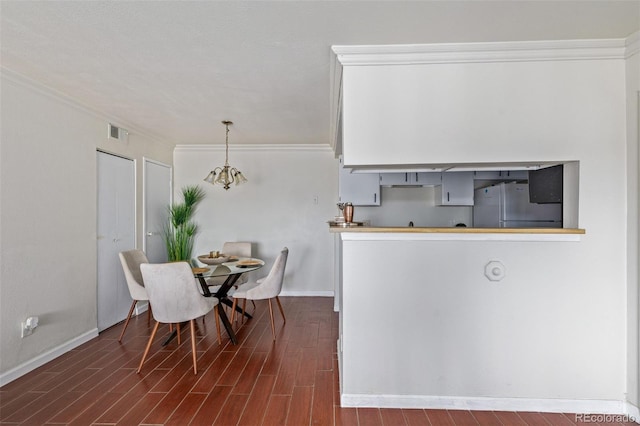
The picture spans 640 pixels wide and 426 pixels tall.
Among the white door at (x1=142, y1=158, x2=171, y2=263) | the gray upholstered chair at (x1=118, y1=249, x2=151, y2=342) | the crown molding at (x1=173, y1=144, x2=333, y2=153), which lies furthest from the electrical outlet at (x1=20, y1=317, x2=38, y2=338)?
the crown molding at (x1=173, y1=144, x2=333, y2=153)

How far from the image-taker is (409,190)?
4438mm

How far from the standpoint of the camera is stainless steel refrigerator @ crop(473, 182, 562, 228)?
2.89m

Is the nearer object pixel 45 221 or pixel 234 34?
pixel 234 34

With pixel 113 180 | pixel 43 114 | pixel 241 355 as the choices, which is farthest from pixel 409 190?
pixel 43 114

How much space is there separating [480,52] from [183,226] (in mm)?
4156

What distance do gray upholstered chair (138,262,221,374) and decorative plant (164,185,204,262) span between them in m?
2.00

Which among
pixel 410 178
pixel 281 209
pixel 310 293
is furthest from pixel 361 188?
pixel 310 293

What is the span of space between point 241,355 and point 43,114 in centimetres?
272

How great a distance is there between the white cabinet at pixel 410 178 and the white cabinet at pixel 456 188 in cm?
12

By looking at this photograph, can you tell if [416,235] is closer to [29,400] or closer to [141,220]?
[29,400]

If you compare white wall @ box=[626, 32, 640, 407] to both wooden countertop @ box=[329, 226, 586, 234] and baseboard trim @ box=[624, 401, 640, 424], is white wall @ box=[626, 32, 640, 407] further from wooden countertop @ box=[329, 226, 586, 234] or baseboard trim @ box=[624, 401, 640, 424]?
wooden countertop @ box=[329, 226, 586, 234]

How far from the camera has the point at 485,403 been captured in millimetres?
1943

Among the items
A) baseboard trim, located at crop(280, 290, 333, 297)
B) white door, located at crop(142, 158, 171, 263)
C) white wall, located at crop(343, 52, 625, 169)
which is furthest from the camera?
baseboard trim, located at crop(280, 290, 333, 297)

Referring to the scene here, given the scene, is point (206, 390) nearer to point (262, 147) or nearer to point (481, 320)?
point (481, 320)
